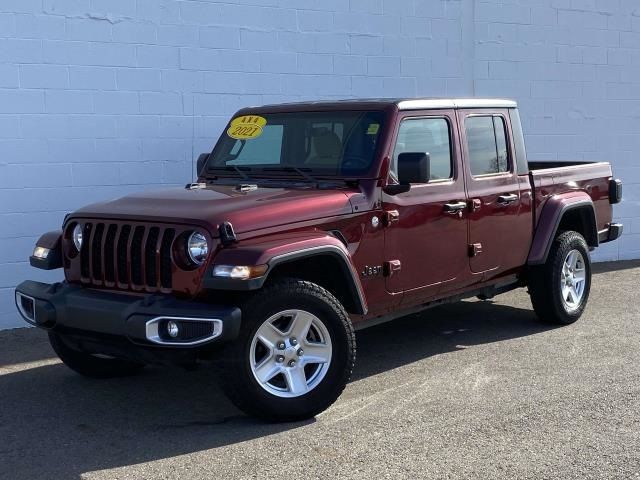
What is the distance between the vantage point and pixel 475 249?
6508 millimetres

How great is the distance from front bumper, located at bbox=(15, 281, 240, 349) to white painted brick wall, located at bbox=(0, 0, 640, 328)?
2.62 metres

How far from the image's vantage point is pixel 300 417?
5.12 metres

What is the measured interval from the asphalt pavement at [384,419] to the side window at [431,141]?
1.43 m

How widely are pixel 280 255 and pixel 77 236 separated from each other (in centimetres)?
147

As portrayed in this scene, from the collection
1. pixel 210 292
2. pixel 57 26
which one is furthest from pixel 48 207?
pixel 210 292

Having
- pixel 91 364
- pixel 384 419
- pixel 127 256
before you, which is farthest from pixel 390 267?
pixel 91 364

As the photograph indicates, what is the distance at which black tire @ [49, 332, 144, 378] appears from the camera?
5.89 meters

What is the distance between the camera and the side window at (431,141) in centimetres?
609

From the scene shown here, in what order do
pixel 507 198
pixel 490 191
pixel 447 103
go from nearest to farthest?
pixel 447 103, pixel 490 191, pixel 507 198

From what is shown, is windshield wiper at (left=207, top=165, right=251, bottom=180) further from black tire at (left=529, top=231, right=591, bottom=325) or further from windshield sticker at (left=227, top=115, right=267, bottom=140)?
black tire at (left=529, top=231, right=591, bottom=325)

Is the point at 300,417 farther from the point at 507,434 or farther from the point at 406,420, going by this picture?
the point at 507,434

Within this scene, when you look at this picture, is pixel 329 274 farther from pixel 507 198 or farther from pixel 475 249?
pixel 507 198

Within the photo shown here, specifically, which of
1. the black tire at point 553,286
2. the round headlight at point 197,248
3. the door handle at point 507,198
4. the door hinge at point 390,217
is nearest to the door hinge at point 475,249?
the door handle at point 507,198

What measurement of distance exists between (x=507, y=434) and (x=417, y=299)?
4.91ft
